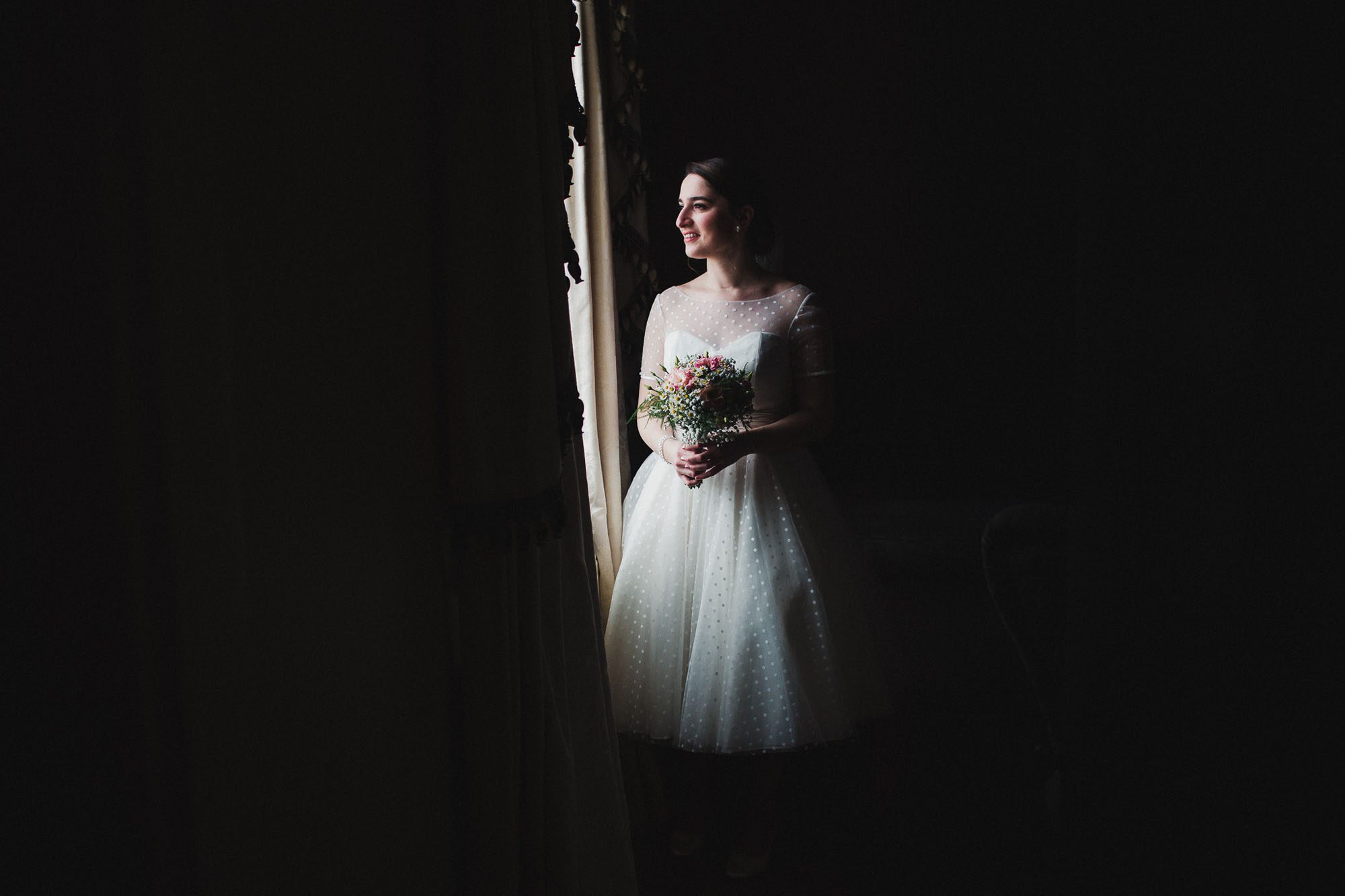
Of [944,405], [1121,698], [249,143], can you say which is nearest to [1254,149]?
[1121,698]

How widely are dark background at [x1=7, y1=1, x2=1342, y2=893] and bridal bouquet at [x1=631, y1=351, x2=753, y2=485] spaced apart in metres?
0.70

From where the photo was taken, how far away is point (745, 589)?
5.57 ft

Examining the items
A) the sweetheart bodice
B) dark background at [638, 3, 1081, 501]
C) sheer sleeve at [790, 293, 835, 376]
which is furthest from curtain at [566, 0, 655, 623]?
dark background at [638, 3, 1081, 501]

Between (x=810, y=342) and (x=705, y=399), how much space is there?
11.0 inches

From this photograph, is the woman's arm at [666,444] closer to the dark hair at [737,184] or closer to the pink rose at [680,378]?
the pink rose at [680,378]

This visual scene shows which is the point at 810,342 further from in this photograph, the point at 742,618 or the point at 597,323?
the point at 742,618

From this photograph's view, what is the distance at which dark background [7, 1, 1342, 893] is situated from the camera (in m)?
0.72

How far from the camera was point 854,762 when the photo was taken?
85.4 inches

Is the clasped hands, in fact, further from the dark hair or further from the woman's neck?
the dark hair

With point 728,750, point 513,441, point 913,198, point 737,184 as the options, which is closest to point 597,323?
point 737,184

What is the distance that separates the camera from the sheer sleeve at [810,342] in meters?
1.80

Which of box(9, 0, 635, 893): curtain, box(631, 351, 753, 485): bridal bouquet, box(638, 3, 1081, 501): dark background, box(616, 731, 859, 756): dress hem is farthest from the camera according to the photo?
box(638, 3, 1081, 501): dark background

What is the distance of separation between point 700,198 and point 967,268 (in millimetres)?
1509

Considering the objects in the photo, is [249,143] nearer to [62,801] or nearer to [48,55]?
[48,55]
